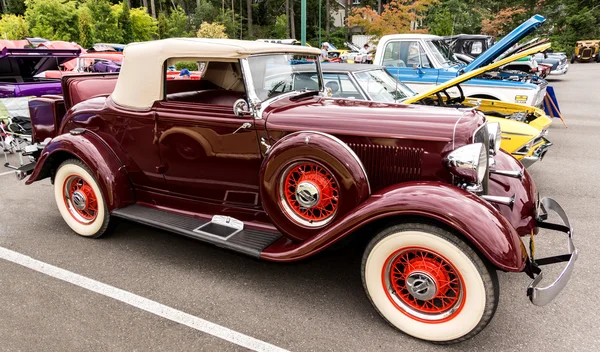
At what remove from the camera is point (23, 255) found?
348 cm

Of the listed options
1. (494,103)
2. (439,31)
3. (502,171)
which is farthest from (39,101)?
(439,31)

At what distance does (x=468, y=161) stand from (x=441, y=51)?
6700 mm

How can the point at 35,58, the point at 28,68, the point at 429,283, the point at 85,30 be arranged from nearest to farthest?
the point at 429,283, the point at 35,58, the point at 28,68, the point at 85,30

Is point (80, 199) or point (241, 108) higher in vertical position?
point (241, 108)

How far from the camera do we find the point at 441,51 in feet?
27.3

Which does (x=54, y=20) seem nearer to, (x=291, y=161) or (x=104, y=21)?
(x=104, y=21)

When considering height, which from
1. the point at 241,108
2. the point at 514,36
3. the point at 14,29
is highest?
the point at 14,29

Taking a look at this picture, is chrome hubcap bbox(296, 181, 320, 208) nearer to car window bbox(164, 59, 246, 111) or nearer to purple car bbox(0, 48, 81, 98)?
car window bbox(164, 59, 246, 111)

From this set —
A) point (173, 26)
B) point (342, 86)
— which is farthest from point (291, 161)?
point (173, 26)

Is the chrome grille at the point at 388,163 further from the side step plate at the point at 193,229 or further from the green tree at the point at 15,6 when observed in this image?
the green tree at the point at 15,6

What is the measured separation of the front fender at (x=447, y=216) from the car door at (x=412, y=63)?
590cm

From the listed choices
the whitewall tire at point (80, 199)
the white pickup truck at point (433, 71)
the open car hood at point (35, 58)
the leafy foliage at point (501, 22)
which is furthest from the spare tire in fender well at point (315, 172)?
the leafy foliage at point (501, 22)

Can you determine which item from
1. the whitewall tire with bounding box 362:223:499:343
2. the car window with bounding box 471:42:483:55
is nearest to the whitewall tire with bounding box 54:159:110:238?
the whitewall tire with bounding box 362:223:499:343

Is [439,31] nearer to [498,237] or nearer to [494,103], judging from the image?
[494,103]
